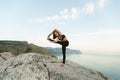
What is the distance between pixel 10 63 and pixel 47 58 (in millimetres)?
2964

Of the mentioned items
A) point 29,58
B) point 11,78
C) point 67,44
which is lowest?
point 11,78

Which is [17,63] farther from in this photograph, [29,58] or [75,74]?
[75,74]

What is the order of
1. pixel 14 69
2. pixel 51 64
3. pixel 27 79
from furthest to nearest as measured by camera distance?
pixel 51 64 < pixel 14 69 < pixel 27 79

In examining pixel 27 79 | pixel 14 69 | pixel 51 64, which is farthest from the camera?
pixel 51 64

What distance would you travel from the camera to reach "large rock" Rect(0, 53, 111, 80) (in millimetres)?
14070

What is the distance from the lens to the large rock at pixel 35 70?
1407 cm

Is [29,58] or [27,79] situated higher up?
[29,58]

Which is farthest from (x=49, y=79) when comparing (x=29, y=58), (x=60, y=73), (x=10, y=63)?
(x=10, y=63)

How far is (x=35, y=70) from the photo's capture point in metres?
14.2

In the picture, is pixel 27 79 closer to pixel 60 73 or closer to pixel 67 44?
pixel 60 73

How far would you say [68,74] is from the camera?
1499 cm

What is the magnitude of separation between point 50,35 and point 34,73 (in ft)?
9.94

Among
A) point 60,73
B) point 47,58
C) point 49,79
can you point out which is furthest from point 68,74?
point 47,58

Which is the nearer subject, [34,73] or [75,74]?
[34,73]
